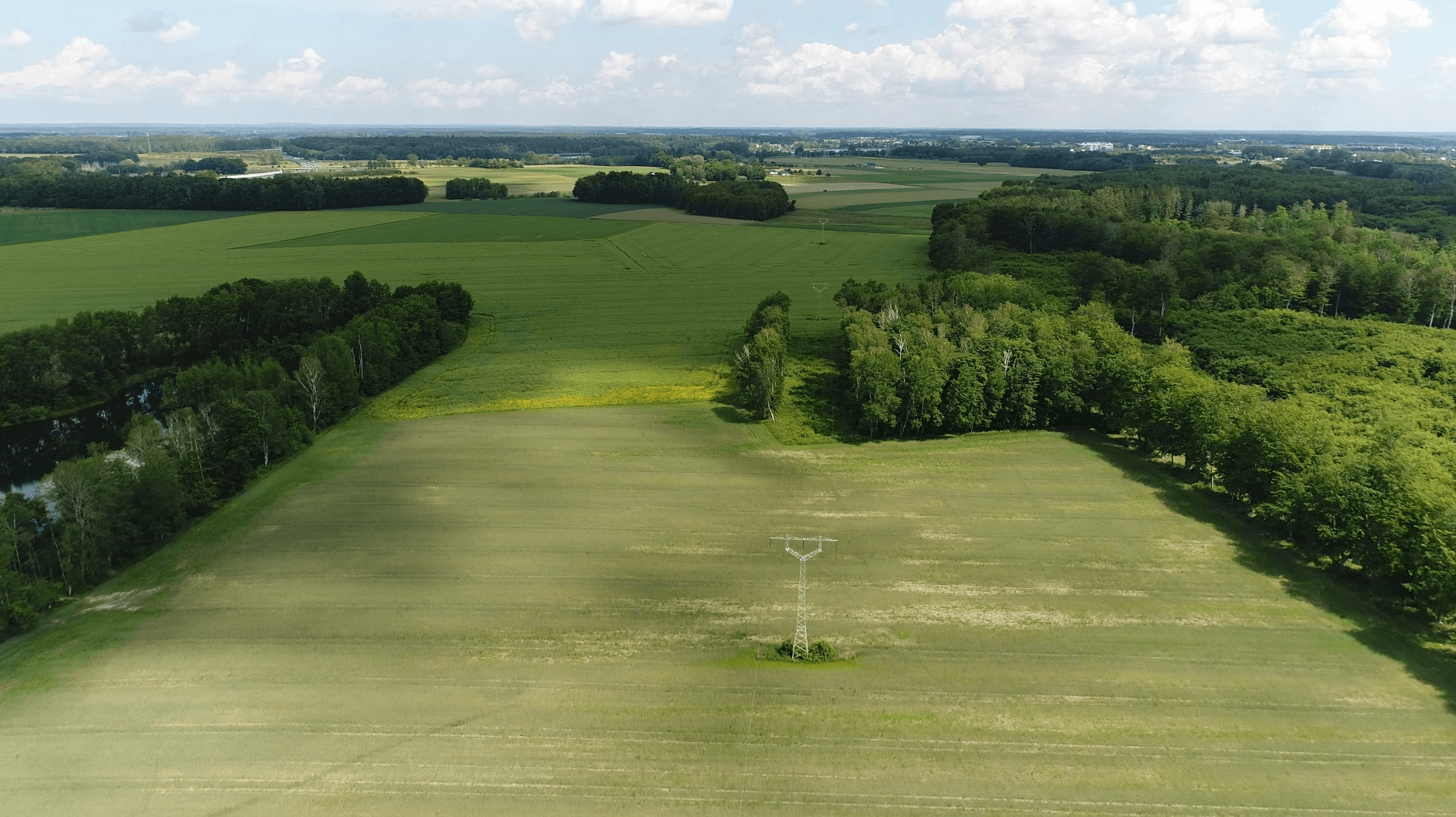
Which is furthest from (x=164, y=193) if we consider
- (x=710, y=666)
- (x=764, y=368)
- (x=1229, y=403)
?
(x=1229, y=403)

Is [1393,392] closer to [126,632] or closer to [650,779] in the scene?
[650,779]

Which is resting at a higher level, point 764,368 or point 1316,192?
point 1316,192

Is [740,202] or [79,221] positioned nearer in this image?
[79,221]

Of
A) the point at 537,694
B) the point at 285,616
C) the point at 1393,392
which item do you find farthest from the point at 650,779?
the point at 1393,392

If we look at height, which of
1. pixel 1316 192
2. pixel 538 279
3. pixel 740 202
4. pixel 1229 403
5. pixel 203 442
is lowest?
pixel 203 442

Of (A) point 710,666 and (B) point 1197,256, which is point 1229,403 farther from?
(B) point 1197,256

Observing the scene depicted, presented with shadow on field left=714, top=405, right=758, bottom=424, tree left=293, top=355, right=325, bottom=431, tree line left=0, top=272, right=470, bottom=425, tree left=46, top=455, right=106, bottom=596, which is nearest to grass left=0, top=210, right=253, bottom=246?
tree line left=0, top=272, right=470, bottom=425

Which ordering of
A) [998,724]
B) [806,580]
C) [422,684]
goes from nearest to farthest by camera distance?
[998,724] → [422,684] → [806,580]
